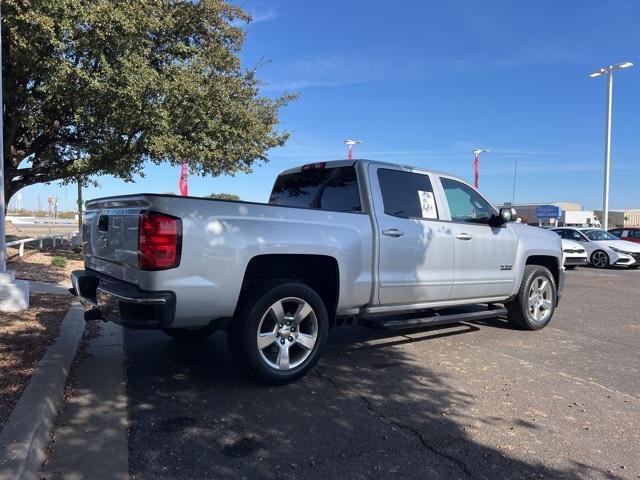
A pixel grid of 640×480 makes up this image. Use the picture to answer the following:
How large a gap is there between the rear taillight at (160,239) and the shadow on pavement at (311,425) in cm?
115

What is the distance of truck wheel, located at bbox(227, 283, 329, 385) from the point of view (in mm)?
4500

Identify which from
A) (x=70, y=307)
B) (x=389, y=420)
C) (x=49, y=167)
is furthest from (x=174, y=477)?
(x=49, y=167)

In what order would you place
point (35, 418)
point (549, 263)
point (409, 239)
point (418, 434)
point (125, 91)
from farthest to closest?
point (125, 91)
point (549, 263)
point (409, 239)
point (418, 434)
point (35, 418)

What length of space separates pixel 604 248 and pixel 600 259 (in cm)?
45

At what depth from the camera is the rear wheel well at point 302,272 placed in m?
4.72

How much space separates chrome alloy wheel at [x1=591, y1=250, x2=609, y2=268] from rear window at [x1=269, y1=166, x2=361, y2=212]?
53.0 feet

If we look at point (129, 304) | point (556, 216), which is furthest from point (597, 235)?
point (556, 216)

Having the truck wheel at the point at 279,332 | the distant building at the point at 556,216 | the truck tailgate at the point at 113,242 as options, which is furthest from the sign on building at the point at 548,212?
the truck tailgate at the point at 113,242

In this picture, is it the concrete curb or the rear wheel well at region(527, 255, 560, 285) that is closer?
the concrete curb

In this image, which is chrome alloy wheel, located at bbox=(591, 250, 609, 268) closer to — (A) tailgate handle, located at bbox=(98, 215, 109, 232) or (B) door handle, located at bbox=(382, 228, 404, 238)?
(B) door handle, located at bbox=(382, 228, 404, 238)

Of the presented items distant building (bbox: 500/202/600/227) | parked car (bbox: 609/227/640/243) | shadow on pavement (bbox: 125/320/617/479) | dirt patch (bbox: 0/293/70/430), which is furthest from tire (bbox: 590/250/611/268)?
distant building (bbox: 500/202/600/227)

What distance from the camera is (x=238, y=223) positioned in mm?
4375

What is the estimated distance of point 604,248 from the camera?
62.0ft

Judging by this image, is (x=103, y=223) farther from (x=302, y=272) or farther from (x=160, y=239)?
(x=302, y=272)
